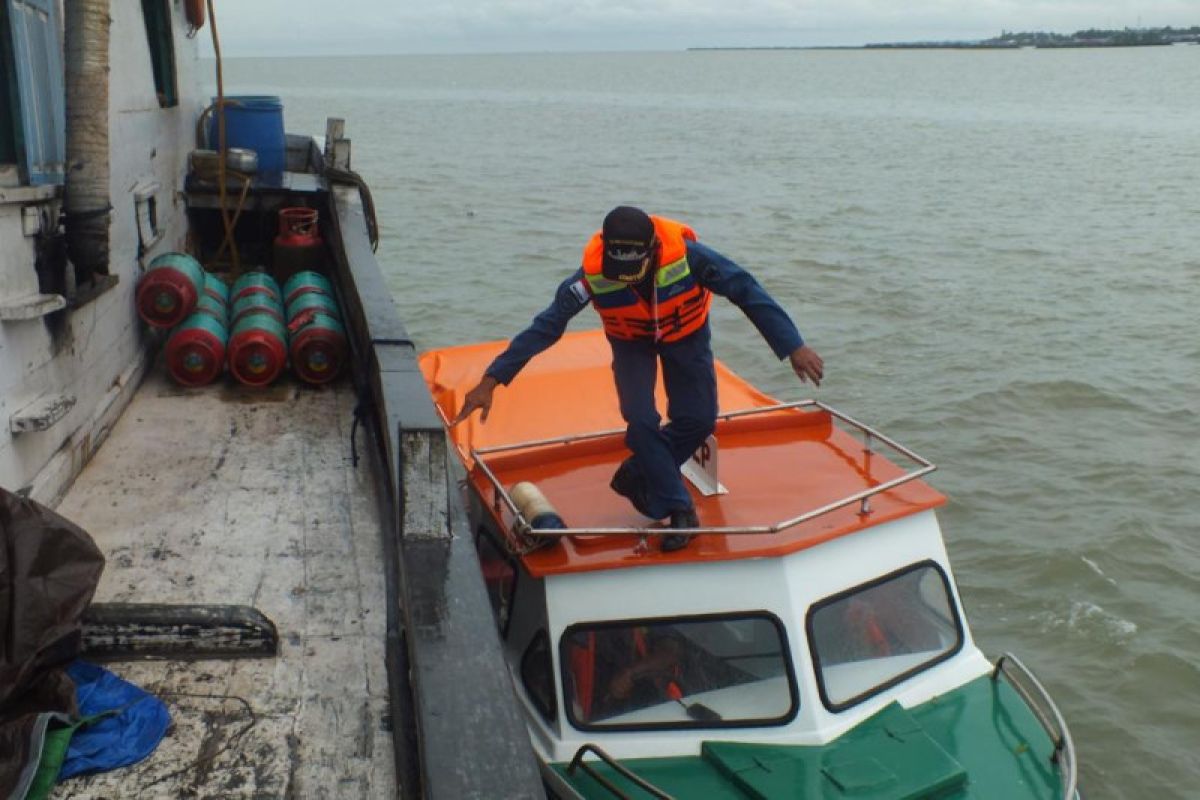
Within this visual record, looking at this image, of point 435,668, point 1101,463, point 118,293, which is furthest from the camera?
point 1101,463

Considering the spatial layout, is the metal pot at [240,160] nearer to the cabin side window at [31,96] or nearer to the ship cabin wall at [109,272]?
the ship cabin wall at [109,272]

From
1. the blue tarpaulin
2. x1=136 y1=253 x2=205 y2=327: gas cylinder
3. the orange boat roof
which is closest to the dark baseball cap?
the orange boat roof

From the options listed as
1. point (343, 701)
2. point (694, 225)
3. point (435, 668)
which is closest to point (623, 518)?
point (343, 701)

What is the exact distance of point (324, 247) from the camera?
9.85m

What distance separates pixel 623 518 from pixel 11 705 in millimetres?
2846

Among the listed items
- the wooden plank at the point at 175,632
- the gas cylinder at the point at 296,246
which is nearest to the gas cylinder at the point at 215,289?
the gas cylinder at the point at 296,246

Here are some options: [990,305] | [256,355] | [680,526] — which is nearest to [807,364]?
[680,526]

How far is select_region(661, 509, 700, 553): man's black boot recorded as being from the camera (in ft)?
17.7

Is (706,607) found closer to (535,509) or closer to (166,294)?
(535,509)

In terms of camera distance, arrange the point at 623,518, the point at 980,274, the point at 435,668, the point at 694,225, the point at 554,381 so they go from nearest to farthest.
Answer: the point at 435,668, the point at 623,518, the point at 554,381, the point at 980,274, the point at 694,225

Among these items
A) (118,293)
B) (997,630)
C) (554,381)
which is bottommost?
(997,630)

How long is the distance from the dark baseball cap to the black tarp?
91.0 inches

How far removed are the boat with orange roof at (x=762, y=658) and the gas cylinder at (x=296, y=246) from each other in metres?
4.34

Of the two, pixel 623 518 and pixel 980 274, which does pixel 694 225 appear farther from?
pixel 623 518
